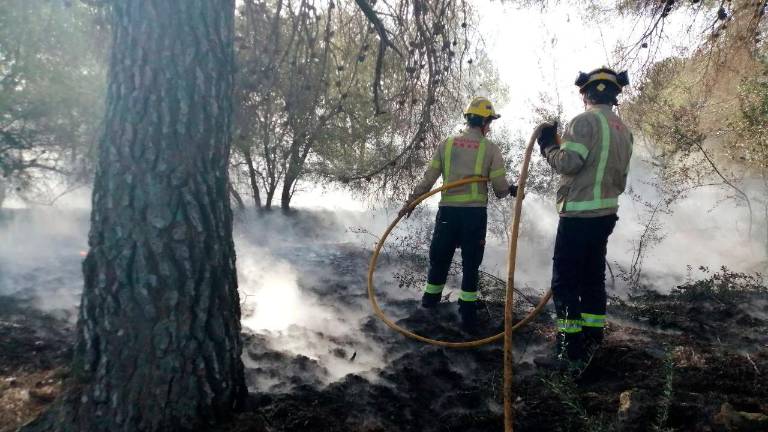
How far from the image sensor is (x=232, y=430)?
2.00 meters

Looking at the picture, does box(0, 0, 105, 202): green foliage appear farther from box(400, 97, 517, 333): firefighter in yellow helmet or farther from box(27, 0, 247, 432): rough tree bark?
box(27, 0, 247, 432): rough tree bark

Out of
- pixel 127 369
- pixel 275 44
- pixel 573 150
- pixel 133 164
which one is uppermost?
pixel 275 44

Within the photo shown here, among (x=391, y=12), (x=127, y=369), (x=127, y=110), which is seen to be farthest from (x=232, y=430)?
(x=391, y=12)

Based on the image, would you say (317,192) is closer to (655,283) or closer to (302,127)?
(655,283)

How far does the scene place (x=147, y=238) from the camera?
6.33 feet

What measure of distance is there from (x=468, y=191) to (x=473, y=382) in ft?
5.78

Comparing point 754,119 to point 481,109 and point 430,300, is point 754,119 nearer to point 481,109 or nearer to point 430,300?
point 481,109

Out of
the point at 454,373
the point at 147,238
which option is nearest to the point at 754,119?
the point at 454,373

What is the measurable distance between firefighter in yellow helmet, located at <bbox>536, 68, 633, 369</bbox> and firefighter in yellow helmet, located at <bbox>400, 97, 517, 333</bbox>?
3.00 feet

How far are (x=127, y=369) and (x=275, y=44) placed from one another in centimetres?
235

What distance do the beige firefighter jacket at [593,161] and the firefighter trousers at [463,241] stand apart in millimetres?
1092

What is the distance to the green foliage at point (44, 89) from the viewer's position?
7039mm

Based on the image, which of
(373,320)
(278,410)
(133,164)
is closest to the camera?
(133,164)

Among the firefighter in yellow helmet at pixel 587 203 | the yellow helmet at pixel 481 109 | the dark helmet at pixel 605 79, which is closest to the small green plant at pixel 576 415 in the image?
the firefighter in yellow helmet at pixel 587 203
